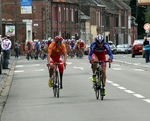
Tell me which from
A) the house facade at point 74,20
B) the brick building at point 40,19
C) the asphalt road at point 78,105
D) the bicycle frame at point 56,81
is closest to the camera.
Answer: the asphalt road at point 78,105

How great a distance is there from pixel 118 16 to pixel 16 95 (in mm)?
100953

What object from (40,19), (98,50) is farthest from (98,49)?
(40,19)

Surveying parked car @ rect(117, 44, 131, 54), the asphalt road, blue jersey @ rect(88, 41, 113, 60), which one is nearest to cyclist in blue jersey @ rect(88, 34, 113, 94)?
blue jersey @ rect(88, 41, 113, 60)

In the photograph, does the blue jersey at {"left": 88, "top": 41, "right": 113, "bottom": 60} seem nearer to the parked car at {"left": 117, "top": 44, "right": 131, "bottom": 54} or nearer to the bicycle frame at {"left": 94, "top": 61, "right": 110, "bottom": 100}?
the bicycle frame at {"left": 94, "top": 61, "right": 110, "bottom": 100}

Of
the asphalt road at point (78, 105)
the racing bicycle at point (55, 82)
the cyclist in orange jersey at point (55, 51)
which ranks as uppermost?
the cyclist in orange jersey at point (55, 51)

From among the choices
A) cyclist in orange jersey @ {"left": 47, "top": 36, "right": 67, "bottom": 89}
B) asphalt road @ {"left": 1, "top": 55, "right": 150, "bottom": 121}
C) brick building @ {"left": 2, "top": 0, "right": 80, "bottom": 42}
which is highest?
brick building @ {"left": 2, "top": 0, "right": 80, "bottom": 42}

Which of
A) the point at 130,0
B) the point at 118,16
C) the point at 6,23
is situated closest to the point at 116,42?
the point at 118,16

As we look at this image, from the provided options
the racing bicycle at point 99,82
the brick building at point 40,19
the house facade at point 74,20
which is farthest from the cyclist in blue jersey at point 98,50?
the brick building at point 40,19

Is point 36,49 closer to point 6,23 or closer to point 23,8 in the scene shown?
point 23,8

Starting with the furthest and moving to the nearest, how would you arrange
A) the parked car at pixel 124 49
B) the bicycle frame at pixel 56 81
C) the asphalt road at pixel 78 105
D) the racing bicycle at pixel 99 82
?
the parked car at pixel 124 49
the bicycle frame at pixel 56 81
the racing bicycle at pixel 99 82
the asphalt road at pixel 78 105

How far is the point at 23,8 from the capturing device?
2047 inches

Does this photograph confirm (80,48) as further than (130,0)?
No

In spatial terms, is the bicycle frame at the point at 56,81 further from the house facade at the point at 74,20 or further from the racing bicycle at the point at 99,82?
the house facade at the point at 74,20

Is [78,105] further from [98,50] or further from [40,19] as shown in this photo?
[40,19]
